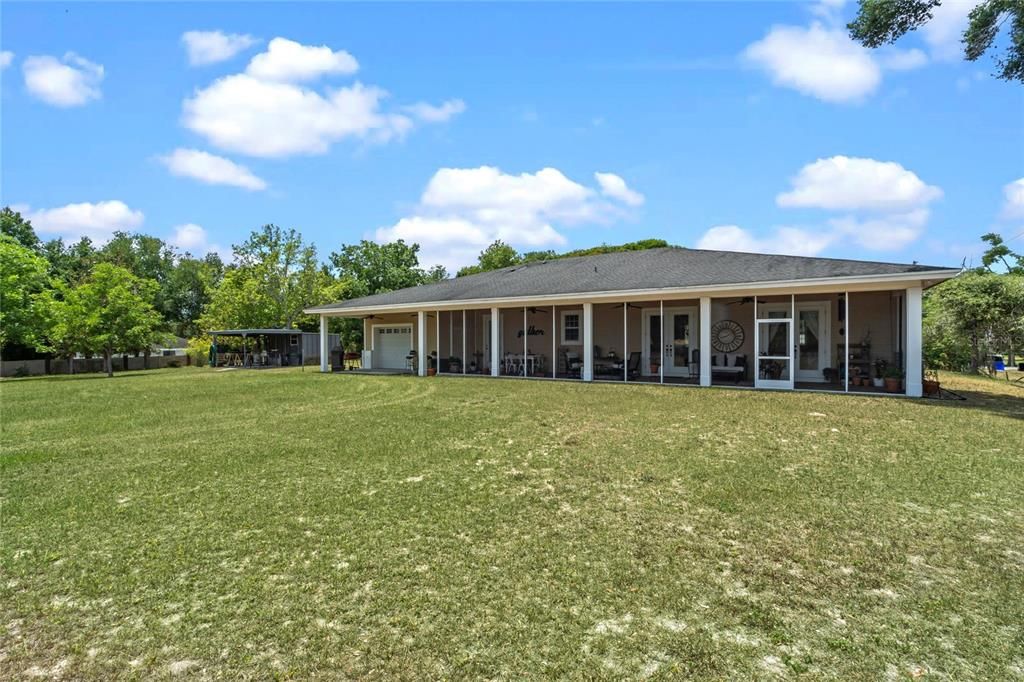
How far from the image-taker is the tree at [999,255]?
28837 mm

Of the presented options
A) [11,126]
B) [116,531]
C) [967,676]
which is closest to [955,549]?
[967,676]

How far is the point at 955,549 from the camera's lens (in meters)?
3.56

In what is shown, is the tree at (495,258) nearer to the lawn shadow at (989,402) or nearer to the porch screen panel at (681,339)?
the porch screen panel at (681,339)

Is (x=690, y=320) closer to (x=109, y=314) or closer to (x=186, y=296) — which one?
(x=109, y=314)

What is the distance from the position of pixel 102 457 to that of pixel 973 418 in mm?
12609

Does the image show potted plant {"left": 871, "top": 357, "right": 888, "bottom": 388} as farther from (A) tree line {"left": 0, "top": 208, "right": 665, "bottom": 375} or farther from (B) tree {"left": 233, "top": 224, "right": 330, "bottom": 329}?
(B) tree {"left": 233, "top": 224, "right": 330, "bottom": 329}

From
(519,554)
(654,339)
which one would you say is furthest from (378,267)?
(519,554)

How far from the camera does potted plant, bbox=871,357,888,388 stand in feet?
38.9

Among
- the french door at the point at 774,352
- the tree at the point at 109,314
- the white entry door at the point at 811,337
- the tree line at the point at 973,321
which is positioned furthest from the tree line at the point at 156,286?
the tree line at the point at 973,321

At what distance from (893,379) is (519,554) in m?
11.6

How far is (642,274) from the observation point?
15383 mm

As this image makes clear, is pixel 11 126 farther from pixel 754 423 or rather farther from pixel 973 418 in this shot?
pixel 973 418

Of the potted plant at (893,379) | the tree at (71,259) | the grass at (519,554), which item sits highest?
the tree at (71,259)

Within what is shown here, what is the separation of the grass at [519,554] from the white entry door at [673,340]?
824 centimetres
